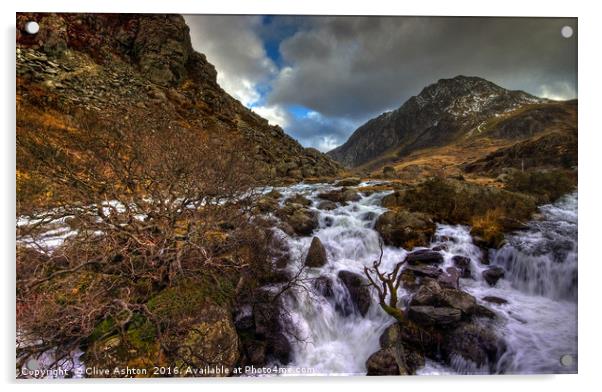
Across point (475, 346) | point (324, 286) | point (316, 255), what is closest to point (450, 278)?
point (475, 346)

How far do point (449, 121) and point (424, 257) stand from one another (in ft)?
11.1

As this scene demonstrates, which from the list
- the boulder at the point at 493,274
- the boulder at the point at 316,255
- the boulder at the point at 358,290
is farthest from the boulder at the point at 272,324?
the boulder at the point at 493,274

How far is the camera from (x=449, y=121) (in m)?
5.89

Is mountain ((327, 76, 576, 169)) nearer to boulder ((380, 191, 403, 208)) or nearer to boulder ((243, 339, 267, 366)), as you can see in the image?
boulder ((380, 191, 403, 208))

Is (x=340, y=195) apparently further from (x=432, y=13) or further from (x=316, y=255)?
(x=432, y=13)

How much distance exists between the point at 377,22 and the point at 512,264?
189 inches

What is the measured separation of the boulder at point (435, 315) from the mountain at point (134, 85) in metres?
3.70

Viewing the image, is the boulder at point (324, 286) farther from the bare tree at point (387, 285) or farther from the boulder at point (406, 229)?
the boulder at point (406, 229)

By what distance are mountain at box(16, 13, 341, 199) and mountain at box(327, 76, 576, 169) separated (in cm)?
111

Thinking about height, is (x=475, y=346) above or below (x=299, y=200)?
below

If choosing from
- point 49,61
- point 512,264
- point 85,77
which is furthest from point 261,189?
point 512,264

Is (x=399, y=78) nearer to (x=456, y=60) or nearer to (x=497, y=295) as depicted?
(x=456, y=60)

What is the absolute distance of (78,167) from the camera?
4.03 meters

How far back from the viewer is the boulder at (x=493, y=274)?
4.37m
